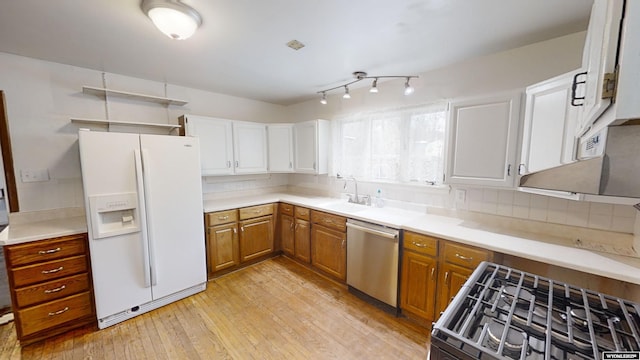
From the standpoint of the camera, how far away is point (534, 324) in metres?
0.95

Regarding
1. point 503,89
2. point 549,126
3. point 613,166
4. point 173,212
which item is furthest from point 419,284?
point 173,212

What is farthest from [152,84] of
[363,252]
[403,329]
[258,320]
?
[403,329]

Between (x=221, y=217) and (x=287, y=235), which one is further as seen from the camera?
(x=287, y=235)

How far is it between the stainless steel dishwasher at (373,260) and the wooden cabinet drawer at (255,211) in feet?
4.32

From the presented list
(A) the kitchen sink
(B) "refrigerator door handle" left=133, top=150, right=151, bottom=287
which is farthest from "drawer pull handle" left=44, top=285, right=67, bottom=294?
(A) the kitchen sink

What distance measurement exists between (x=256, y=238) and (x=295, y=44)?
2415 millimetres

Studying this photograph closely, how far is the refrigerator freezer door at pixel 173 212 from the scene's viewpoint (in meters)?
2.27

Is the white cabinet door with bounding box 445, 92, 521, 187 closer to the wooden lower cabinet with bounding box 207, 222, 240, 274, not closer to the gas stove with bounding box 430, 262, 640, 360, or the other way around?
the gas stove with bounding box 430, 262, 640, 360

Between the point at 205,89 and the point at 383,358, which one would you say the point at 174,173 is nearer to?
the point at 205,89

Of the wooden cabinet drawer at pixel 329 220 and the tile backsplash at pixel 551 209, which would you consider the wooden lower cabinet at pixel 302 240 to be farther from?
the tile backsplash at pixel 551 209

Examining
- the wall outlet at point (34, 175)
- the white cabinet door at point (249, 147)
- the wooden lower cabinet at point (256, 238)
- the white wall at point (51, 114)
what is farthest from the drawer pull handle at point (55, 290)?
the white cabinet door at point (249, 147)

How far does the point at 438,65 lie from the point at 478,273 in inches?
78.5

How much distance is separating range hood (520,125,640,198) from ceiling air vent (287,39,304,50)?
6.07ft

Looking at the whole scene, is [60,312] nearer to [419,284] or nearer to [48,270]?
[48,270]
